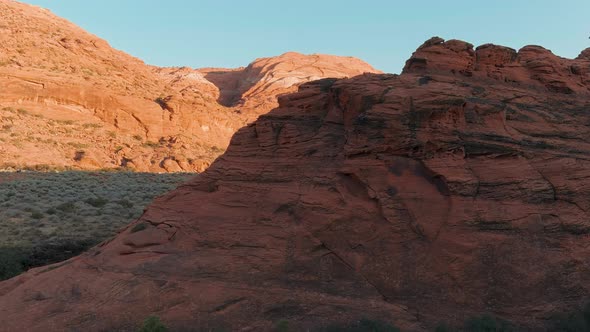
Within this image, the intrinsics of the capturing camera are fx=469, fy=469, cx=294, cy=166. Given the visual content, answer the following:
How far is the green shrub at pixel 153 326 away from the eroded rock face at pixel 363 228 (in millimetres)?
296

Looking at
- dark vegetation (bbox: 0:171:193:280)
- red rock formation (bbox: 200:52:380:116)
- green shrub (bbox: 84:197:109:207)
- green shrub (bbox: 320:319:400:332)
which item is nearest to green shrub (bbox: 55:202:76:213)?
dark vegetation (bbox: 0:171:193:280)

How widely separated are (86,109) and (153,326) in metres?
37.9

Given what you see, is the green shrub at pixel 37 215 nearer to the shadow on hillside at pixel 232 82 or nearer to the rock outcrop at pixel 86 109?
the rock outcrop at pixel 86 109

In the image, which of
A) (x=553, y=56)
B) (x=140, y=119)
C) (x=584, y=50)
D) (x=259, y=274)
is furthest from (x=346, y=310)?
(x=140, y=119)

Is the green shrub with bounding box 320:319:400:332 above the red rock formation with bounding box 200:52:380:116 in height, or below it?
below

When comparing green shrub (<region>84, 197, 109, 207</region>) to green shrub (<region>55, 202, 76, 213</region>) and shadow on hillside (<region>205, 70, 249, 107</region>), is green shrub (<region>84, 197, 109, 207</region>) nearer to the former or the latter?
green shrub (<region>55, 202, 76, 213</region>)

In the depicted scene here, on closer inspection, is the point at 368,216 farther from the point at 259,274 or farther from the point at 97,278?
the point at 97,278

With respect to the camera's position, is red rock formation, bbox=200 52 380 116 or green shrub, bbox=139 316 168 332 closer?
green shrub, bbox=139 316 168 332

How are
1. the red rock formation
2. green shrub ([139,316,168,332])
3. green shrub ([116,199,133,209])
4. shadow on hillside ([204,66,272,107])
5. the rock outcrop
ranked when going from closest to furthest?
green shrub ([139,316,168,332]), green shrub ([116,199,133,209]), the rock outcrop, the red rock formation, shadow on hillside ([204,66,272,107])

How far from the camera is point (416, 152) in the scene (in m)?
10.3

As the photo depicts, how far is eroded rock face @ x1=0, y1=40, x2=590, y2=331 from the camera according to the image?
9.06 metres

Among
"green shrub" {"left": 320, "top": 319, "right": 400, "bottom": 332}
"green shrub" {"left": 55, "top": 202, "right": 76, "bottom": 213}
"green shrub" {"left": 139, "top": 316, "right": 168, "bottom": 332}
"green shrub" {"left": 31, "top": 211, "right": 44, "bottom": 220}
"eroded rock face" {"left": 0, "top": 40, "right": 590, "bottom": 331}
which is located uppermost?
"eroded rock face" {"left": 0, "top": 40, "right": 590, "bottom": 331}

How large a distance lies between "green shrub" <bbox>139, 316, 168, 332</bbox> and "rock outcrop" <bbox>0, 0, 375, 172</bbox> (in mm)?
28001

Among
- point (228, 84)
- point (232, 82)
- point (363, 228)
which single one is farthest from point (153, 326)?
point (232, 82)
